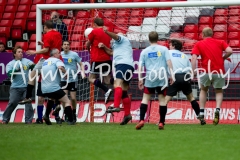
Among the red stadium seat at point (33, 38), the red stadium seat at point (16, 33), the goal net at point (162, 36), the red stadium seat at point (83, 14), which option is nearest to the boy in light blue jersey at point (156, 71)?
the goal net at point (162, 36)

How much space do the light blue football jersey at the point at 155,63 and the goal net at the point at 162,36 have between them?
12.4ft

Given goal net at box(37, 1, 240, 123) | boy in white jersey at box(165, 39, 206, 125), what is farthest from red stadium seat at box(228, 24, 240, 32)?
boy in white jersey at box(165, 39, 206, 125)

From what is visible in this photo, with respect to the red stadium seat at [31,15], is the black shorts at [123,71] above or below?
below

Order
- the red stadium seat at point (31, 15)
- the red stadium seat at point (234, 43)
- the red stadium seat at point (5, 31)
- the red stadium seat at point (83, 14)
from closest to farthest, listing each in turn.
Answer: the red stadium seat at point (234, 43) < the red stadium seat at point (83, 14) < the red stadium seat at point (5, 31) < the red stadium seat at point (31, 15)

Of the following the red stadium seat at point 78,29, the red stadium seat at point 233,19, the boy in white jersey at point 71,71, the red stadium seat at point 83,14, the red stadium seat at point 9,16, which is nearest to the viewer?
the boy in white jersey at point 71,71

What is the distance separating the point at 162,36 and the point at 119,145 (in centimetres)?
749

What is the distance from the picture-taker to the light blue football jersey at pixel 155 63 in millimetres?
11797

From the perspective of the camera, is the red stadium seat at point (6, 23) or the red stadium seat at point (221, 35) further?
the red stadium seat at point (6, 23)

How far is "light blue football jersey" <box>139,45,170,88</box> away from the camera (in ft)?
38.7

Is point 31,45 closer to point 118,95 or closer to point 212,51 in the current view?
point 118,95

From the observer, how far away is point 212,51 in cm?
1362

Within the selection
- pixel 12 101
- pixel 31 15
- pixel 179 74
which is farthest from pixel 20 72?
pixel 31 15

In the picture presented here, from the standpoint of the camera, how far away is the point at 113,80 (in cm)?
1439

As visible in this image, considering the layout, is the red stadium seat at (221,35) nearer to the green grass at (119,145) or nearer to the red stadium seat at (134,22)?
the red stadium seat at (134,22)
